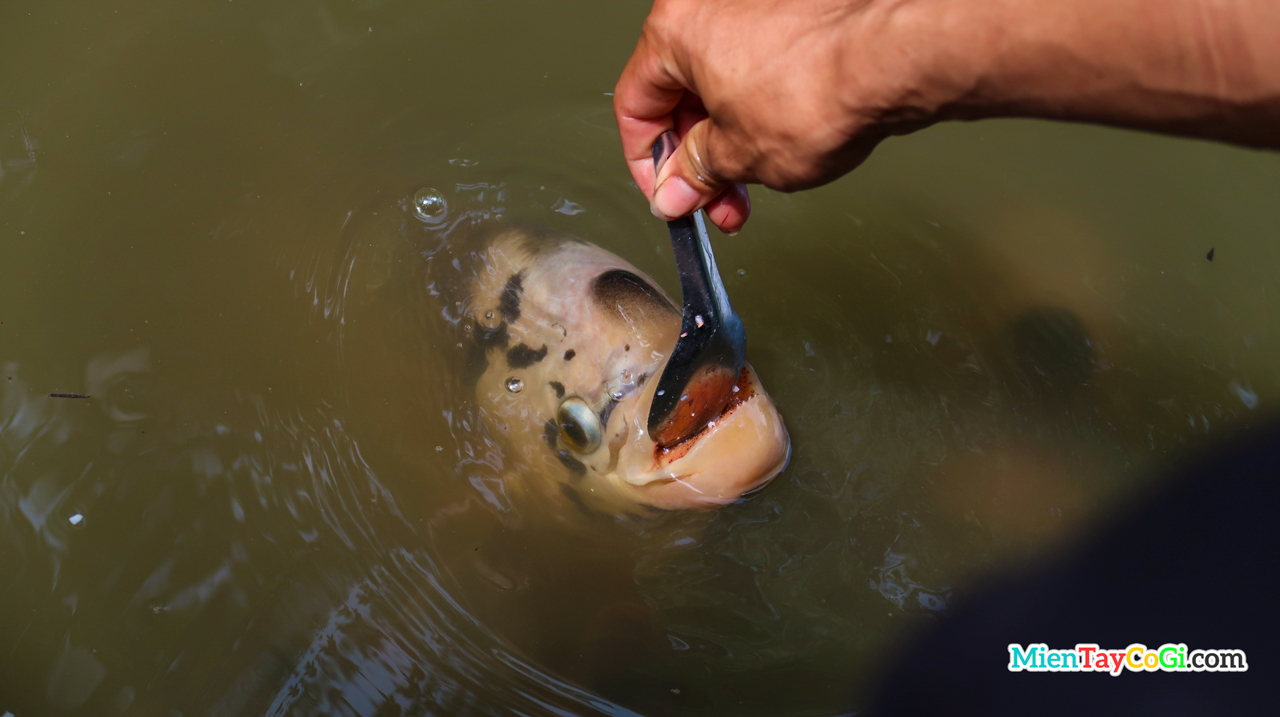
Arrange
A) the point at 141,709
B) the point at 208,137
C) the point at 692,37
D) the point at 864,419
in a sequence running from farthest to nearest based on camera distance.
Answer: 1. the point at 208,137
2. the point at 864,419
3. the point at 141,709
4. the point at 692,37

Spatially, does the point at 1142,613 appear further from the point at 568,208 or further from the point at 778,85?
the point at 568,208

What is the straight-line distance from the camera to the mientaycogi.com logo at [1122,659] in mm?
1783

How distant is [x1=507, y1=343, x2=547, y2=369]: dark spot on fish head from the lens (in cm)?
181

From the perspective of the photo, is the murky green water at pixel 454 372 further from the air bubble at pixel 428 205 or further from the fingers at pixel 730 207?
the fingers at pixel 730 207

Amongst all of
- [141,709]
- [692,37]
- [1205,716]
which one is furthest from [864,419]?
[141,709]

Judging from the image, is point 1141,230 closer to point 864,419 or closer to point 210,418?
point 864,419

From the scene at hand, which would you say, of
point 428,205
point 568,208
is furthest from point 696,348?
point 428,205

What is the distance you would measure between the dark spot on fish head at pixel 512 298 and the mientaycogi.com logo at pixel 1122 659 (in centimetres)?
145

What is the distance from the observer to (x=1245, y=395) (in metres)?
2.10

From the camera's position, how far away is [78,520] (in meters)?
1.69

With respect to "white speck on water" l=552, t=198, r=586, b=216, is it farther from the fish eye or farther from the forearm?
the forearm

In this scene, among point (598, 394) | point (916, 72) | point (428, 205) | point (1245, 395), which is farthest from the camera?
point (428, 205)

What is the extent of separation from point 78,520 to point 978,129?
2.70 meters

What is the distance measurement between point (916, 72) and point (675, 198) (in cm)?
51
